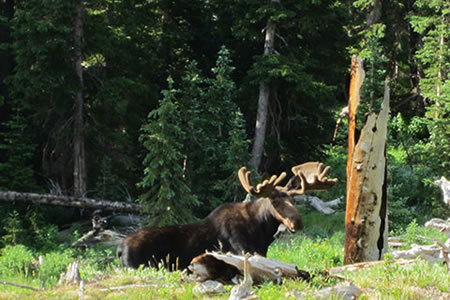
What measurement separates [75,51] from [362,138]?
11929mm

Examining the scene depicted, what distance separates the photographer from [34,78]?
17.9 metres

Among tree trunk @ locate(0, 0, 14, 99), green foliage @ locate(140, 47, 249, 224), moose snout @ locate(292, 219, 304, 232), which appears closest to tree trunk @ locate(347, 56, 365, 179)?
moose snout @ locate(292, 219, 304, 232)

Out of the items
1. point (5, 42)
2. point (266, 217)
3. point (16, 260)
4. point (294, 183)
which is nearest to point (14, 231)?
point (16, 260)

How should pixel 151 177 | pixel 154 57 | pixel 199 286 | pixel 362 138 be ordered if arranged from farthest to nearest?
pixel 154 57 < pixel 151 177 < pixel 362 138 < pixel 199 286

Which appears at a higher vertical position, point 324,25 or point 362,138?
point 324,25

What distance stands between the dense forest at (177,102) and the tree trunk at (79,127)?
0.04 meters

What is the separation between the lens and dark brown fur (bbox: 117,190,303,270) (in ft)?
31.1

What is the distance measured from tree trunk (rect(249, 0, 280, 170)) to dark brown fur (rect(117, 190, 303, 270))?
10733mm

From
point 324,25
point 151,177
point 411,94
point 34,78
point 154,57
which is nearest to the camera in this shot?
point 151,177

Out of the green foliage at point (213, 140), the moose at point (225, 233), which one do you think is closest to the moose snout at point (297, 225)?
the moose at point (225, 233)

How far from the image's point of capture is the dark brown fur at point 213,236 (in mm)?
9469

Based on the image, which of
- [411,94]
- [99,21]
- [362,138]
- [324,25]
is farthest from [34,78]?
[411,94]

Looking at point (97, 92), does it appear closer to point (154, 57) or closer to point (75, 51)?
point (75, 51)

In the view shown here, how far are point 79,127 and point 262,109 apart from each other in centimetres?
608
